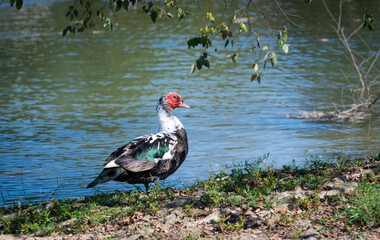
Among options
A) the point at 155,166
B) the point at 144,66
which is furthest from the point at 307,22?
the point at 155,166

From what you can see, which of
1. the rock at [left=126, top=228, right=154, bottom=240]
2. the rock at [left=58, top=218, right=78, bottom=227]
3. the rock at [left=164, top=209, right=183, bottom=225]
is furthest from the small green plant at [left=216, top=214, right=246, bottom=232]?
the rock at [left=58, top=218, right=78, bottom=227]

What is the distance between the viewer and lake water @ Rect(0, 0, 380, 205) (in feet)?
33.9

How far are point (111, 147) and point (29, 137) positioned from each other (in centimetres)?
206

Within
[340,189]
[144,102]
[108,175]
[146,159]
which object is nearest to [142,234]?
[108,175]

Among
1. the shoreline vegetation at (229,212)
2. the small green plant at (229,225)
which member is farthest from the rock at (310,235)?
the small green plant at (229,225)

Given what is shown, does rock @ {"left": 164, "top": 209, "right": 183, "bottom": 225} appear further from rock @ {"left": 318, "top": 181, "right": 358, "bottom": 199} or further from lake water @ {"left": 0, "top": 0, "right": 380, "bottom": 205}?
lake water @ {"left": 0, "top": 0, "right": 380, "bottom": 205}

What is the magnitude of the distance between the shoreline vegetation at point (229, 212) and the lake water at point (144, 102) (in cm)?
158

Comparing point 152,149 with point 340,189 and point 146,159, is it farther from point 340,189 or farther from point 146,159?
point 340,189

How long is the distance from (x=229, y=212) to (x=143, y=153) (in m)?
1.61

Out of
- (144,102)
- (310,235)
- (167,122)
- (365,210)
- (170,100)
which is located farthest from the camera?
(144,102)

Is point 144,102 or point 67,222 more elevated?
point 67,222

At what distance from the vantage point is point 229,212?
6.46 m

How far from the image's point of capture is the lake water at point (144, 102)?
33.9 feet

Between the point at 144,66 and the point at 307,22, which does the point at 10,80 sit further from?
the point at 307,22
